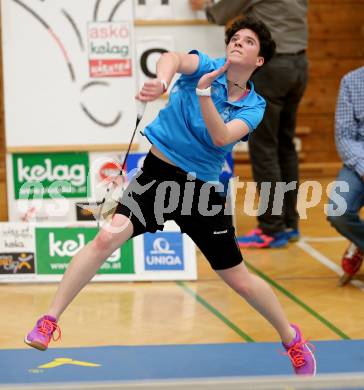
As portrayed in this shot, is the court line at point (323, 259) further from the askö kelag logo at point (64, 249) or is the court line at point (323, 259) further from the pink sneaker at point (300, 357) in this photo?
the pink sneaker at point (300, 357)

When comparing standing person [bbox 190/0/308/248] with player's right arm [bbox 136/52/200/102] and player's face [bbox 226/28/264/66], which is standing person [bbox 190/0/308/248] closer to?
player's face [bbox 226/28/264/66]

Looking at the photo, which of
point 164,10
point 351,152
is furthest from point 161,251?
point 164,10

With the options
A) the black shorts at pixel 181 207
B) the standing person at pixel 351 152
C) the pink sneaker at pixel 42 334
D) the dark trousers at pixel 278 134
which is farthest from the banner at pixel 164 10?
the pink sneaker at pixel 42 334

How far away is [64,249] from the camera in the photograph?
5504mm

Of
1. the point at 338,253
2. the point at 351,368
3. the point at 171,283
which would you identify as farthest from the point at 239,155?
the point at 351,368

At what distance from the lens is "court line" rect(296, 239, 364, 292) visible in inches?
216

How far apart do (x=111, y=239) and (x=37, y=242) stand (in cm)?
208

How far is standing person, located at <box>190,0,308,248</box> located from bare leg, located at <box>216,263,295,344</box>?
2.41 meters

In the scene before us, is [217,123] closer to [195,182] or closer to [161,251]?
[195,182]

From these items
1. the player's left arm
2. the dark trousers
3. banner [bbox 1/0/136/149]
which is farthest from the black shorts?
the dark trousers

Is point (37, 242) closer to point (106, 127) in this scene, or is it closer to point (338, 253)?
point (106, 127)

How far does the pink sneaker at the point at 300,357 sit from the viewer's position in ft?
12.5

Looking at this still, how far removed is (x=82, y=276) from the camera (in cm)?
355

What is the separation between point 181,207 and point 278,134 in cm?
278
